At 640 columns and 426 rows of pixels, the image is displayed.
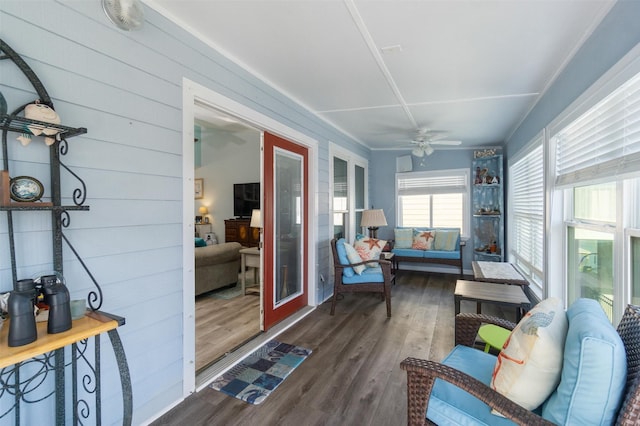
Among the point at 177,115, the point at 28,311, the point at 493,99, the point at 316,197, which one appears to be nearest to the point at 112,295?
the point at 28,311

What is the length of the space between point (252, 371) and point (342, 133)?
359cm

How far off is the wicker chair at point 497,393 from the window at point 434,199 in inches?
192

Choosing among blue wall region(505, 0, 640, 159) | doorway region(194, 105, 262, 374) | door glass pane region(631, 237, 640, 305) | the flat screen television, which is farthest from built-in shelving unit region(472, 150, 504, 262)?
the flat screen television

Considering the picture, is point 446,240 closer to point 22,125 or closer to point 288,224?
point 288,224

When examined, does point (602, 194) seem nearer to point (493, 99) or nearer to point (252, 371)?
point (493, 99)

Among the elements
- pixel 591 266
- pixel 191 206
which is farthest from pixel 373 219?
pixel 191 206

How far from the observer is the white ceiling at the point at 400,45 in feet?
6.05

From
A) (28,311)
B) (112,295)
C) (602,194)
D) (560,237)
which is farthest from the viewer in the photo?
(560,237)

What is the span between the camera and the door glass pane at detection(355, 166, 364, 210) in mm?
5619

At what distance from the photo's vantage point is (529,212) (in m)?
3.85

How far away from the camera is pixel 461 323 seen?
1.93 metres

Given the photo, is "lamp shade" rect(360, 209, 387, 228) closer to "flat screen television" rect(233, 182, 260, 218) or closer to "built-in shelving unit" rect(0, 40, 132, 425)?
"flat screen television" rect(233, 182, 260, 218)

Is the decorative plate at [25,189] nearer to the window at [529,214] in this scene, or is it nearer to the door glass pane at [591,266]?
the door glass pane at [591,266]

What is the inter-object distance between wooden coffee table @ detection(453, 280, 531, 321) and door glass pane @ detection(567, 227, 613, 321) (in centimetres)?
41
